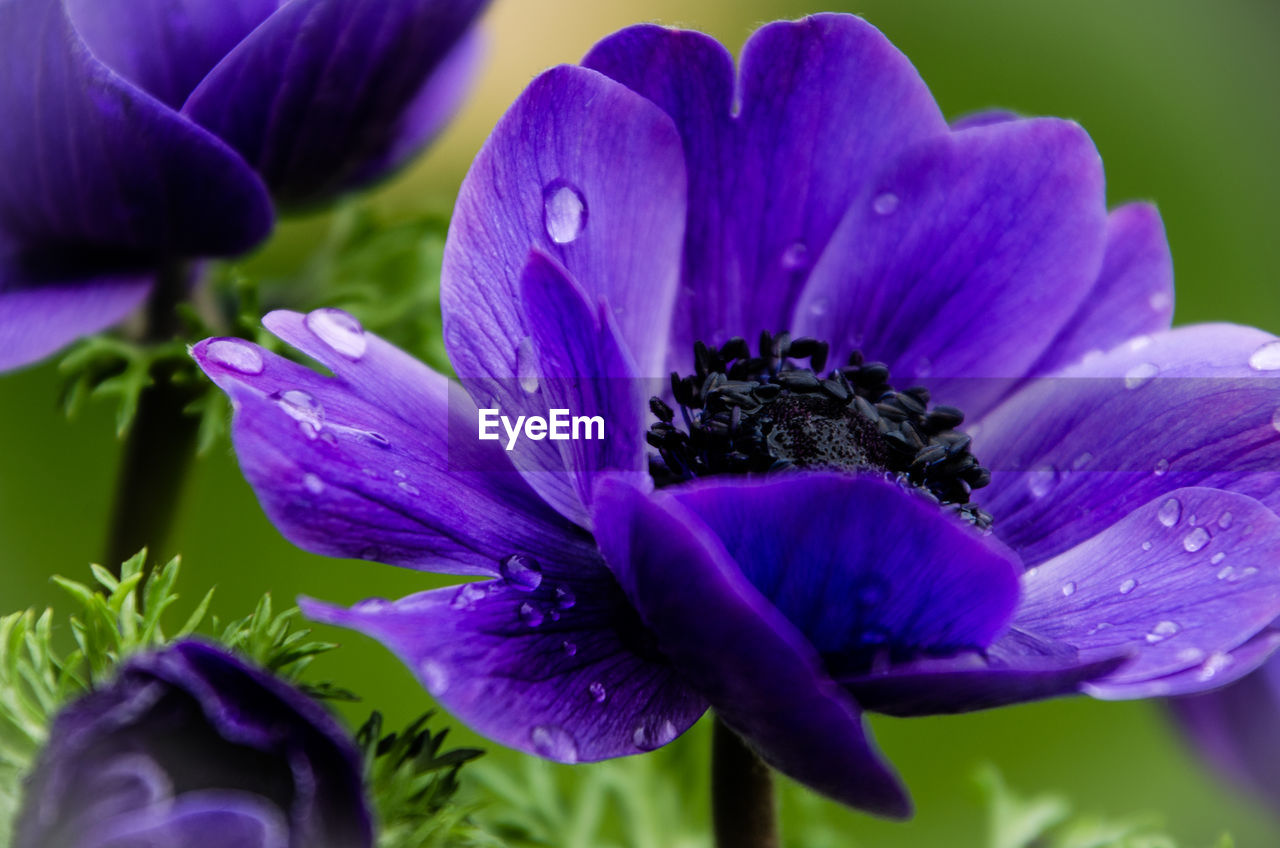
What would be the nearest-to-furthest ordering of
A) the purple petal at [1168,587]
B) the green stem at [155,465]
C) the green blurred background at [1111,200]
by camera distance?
the purple petal at [1168,587] < the green stem at [155,465] < the green blurred background at [1111,200]

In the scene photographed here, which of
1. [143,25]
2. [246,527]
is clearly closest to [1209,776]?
[246,527]

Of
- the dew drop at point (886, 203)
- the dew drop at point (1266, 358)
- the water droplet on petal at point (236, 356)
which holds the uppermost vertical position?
the dew drop at point (886, 203)

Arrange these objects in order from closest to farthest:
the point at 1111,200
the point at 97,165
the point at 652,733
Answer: the point at 652,733 → the point at 97,165 → the point at 1111,200

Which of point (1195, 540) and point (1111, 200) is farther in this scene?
point (1111, 200)

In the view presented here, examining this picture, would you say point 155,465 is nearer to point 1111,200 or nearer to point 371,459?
point 371,459

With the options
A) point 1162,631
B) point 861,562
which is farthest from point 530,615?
point 1162,631

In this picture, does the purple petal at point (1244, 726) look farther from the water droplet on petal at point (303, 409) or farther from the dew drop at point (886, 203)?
the water droplet on petal at point (303, 409)

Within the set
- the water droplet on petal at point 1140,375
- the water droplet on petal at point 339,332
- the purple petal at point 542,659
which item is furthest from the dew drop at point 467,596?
the water droplet on petal at point 1140,375
